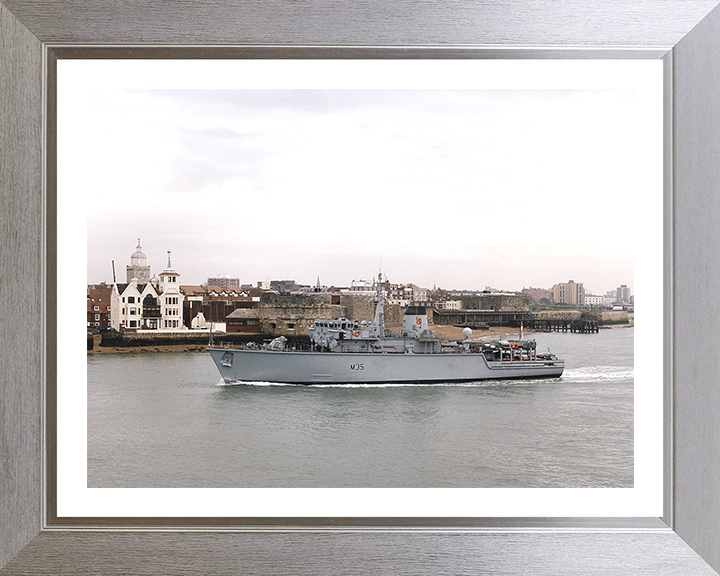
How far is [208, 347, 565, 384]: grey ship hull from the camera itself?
5.66 m

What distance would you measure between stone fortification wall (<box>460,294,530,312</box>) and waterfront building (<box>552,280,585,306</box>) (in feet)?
1.21

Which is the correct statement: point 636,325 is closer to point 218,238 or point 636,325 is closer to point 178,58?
point 178,58

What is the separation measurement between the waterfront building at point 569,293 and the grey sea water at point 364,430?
0.80 metres

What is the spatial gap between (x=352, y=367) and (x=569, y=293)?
96.3 inches

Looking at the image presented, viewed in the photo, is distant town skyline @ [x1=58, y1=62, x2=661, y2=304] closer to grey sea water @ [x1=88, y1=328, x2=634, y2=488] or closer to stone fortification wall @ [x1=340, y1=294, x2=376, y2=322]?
stone fortification wall @ [x1=340, y1=294, x2=376, y2=322]

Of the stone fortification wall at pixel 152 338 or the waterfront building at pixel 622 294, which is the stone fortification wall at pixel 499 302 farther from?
the stone fortification wall at pixel 152 338

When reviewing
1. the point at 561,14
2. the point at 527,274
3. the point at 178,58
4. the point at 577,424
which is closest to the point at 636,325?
the point at 561,14

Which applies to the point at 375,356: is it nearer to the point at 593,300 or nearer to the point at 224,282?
the point at 224,282

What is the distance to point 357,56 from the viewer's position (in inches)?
36.2

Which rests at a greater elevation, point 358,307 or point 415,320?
point 358,307

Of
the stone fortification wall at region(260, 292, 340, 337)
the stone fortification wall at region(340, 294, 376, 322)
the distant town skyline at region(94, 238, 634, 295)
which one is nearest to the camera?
the stone fortification wall at region(260, 292, 340, 337)

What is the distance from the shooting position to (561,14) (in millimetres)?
908

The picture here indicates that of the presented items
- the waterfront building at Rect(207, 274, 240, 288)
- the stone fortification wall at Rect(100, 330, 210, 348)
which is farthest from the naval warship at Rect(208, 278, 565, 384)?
the waterfront building at Rect(207, 274, 240, 288)

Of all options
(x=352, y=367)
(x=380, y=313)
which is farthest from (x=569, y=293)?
(x=352, y=367)
